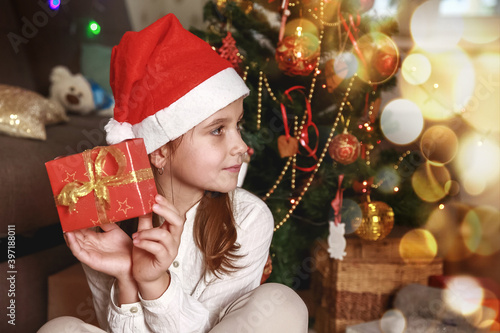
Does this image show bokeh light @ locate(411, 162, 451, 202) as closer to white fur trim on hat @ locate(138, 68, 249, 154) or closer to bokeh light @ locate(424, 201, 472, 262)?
bokeh light @ locate(424, 201, 472, 262)

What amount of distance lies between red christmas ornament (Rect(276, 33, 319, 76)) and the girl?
32 centimetres

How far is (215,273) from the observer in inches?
37.2

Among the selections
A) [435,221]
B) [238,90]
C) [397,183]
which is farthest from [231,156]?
[435,221]

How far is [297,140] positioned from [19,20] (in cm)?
141

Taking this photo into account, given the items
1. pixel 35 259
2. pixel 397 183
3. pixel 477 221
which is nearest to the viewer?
pixel 35 259

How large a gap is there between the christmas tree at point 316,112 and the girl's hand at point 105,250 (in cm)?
57

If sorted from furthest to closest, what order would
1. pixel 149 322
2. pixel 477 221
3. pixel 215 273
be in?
pixel 477 221 → pixel 215 273 → pixel 149 322

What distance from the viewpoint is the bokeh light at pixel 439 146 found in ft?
4.84

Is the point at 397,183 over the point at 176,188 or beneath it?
beneath

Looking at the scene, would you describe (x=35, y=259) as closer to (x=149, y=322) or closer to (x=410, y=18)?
(x=149, y=322)

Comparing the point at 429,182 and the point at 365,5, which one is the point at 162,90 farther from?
the point at 429,182

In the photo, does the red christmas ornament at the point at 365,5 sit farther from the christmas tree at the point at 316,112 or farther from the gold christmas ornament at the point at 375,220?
the gold christmas ornament at the point at 375,220

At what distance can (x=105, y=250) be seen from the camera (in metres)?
0.88

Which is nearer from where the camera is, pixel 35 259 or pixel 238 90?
pixel 238 90
